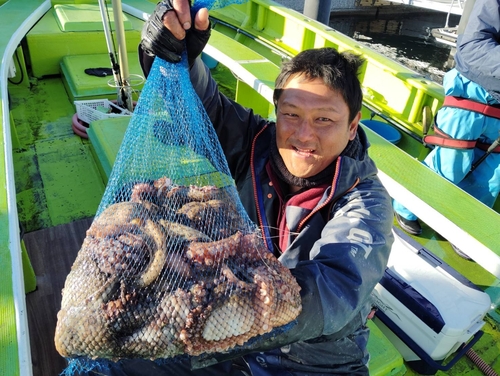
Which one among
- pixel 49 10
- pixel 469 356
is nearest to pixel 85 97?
pixel 49 10

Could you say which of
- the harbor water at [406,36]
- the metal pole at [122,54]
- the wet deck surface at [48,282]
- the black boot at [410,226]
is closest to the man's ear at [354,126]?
the wet deck surface at [48,282]

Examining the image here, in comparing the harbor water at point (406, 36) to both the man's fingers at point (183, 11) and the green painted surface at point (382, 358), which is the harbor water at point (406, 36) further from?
the man's fingers at point (183, 11)

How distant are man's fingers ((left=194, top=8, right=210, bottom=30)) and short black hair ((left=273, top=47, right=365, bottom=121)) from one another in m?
0.52

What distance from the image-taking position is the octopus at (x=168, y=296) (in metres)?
1.32

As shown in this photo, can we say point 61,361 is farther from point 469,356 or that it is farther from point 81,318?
point 469,356

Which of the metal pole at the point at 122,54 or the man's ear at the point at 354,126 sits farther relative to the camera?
the metal pole at the point at 122,54

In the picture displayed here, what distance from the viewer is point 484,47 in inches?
148

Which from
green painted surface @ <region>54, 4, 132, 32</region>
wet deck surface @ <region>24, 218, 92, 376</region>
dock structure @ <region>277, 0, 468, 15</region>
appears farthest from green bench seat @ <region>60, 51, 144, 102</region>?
dock structure @ <region>277, 0, 468, 15</region>

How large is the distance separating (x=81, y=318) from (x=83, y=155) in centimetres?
368

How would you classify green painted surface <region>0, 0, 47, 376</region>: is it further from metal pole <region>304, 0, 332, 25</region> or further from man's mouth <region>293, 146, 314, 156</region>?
metal pole <region>304, 0, 332, 25</region>

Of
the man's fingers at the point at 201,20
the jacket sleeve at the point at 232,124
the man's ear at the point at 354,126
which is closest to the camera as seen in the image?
the man's fingers at the point at 201,20

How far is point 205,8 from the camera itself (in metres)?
2.01

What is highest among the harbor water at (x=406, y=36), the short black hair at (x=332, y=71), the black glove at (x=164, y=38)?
the black glove at (x=164, y=38)

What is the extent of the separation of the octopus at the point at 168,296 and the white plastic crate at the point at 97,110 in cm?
343
